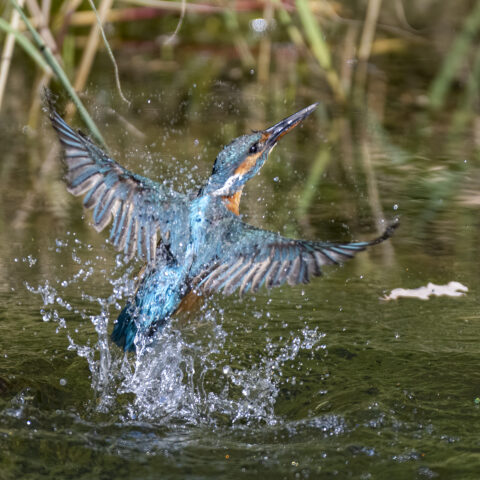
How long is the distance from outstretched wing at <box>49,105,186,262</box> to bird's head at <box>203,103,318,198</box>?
0.61 feet

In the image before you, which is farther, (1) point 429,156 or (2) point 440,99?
(2) point 440,99

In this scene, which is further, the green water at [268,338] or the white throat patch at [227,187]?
the white throat patch at [227,187]

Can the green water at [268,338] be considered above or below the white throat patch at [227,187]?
below

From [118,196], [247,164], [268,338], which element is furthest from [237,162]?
[268,338]

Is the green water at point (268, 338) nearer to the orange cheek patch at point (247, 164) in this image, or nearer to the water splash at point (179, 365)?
the water splash at point (179, 365)

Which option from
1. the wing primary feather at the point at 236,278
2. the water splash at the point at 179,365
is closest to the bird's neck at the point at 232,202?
the wing primary feather at the point at 236,278

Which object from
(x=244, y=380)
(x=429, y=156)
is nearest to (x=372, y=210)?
(x=429, y=156)

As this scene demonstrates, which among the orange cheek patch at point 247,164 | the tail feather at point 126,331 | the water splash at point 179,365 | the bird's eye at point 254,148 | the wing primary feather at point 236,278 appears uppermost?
the bird's eye at point 254,148

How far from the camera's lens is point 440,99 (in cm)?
777

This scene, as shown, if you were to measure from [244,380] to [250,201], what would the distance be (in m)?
1.91

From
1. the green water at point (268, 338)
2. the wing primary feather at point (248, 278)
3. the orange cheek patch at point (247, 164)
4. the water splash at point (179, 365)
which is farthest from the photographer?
the orange cheek patch at point (247, 164)

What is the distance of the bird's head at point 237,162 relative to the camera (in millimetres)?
3914

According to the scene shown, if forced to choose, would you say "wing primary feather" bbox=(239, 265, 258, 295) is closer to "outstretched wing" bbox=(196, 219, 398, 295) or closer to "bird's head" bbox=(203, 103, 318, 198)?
"outstretched wing" bbox=(196, 219, 398, 295)

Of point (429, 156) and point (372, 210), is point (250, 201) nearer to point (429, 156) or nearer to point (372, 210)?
point (372, 210)
